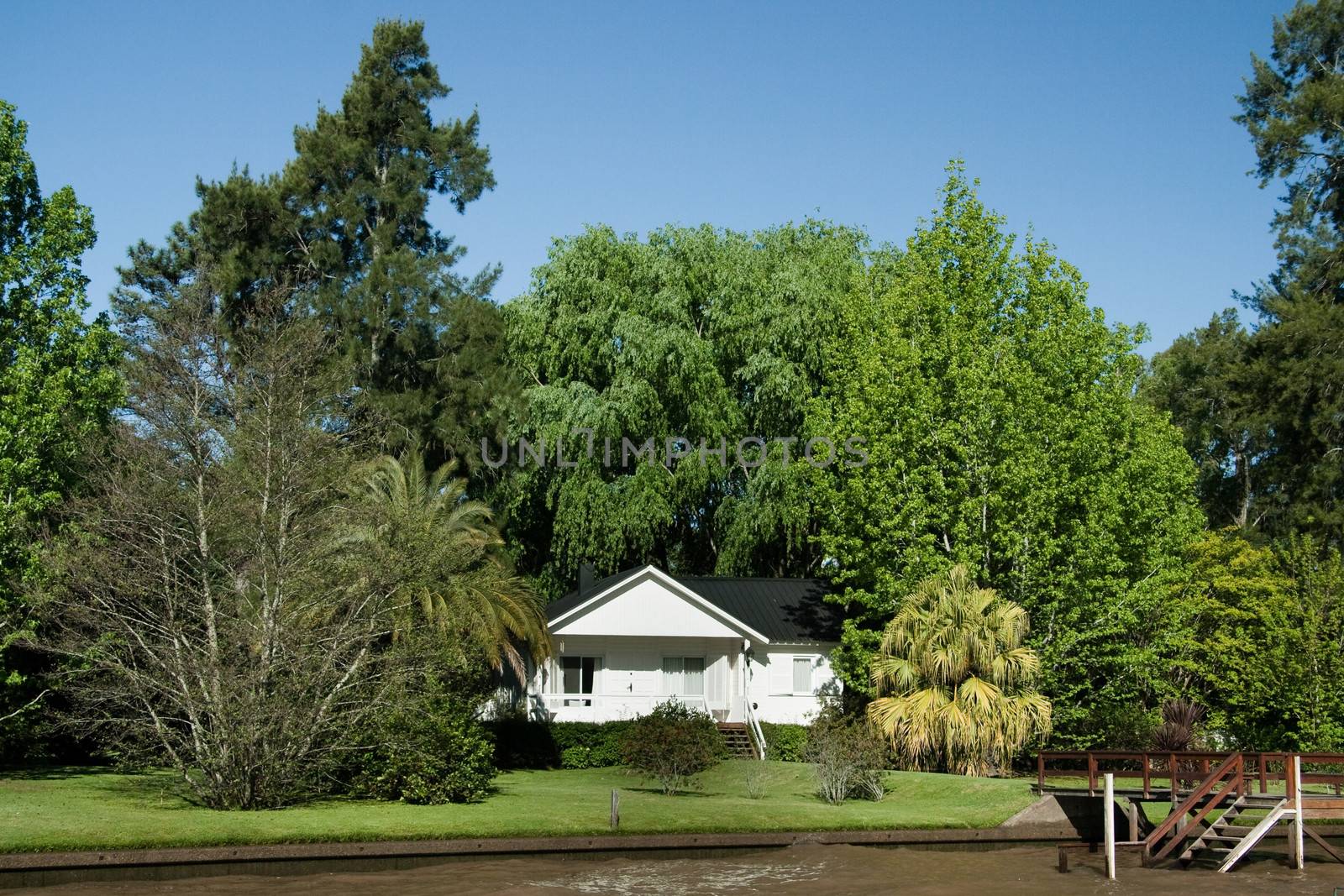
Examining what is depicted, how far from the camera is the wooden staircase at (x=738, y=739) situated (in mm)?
39625

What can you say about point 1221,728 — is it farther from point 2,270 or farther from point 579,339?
point 2,270

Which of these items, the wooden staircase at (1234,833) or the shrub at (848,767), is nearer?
the wooden staircase at (1234,833)

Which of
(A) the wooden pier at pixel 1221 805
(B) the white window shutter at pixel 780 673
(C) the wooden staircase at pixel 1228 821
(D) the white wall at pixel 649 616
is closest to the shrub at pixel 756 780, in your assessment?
(A) the wooden pier at pixel 1221 805

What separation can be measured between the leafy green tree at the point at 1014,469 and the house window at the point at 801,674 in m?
3.64

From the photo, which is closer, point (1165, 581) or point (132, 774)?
point (132, 774)

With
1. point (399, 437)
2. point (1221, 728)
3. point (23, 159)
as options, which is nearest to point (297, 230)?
point (399, 437)

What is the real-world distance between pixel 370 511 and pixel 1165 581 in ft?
75.8

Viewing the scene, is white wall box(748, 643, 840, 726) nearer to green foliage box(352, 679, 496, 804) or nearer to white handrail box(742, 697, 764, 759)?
white handrail box(742, 697, 764, 759)

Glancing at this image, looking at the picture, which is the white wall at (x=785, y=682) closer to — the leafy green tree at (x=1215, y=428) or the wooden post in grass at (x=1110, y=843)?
the wooden post in grass at (x=1110, y=843)

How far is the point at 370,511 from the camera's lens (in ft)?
86.4

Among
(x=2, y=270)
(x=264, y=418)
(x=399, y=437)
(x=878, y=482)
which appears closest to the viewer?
(x=264, y=418)

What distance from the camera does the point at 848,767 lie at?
92.9 feet

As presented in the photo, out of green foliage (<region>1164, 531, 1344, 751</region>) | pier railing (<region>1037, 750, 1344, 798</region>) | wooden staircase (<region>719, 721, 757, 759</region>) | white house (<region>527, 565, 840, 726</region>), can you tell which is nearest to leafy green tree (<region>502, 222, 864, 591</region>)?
white house (<region>527, 565, 840, 726</region>)

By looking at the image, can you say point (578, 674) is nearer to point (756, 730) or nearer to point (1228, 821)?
point (756, 730)
